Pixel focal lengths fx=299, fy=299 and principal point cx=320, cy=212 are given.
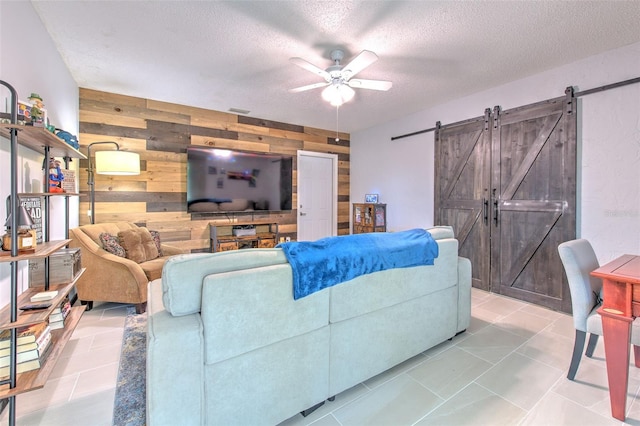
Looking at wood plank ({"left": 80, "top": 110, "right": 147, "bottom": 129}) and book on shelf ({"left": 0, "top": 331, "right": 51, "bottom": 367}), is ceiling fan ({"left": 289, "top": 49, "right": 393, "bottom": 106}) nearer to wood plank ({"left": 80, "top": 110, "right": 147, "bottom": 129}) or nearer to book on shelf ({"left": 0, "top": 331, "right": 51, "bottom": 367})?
book on shelf ({"left": 0, "top": 331, "right": 51, "bottom": 367})

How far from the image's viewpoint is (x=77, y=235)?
9.52ft

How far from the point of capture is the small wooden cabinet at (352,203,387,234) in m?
5.12

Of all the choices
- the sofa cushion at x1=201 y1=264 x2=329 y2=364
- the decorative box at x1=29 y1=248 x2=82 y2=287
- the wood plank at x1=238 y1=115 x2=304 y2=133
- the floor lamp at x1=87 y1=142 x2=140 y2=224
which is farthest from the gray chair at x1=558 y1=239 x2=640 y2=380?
the wood plank at x1=238 y1=115 x2=304 y2=133

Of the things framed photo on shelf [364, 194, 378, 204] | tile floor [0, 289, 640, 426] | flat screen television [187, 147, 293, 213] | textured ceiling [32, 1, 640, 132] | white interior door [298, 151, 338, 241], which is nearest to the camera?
tile floor [0, 289, 640, 426]

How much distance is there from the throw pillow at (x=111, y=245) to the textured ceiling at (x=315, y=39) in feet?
5.76

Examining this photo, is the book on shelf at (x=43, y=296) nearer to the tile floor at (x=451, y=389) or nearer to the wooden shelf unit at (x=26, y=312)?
the wooden shelf unit at (x=26, y=312)

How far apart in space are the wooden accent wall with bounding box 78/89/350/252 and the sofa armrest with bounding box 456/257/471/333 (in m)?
3.34

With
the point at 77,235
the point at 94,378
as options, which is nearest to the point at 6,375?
the point at 94,378

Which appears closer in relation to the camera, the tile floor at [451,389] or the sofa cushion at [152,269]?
the tile floor at [451,389]

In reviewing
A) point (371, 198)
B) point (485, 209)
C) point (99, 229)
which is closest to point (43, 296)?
point (99, 229)

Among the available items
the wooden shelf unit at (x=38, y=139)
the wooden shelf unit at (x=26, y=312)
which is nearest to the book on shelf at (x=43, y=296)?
the wooden shelf unit at (x=26, y=312)

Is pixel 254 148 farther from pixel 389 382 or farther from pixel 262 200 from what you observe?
pixel 389 382

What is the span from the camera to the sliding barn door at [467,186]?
3.72m

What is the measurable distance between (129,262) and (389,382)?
2.56 meters
